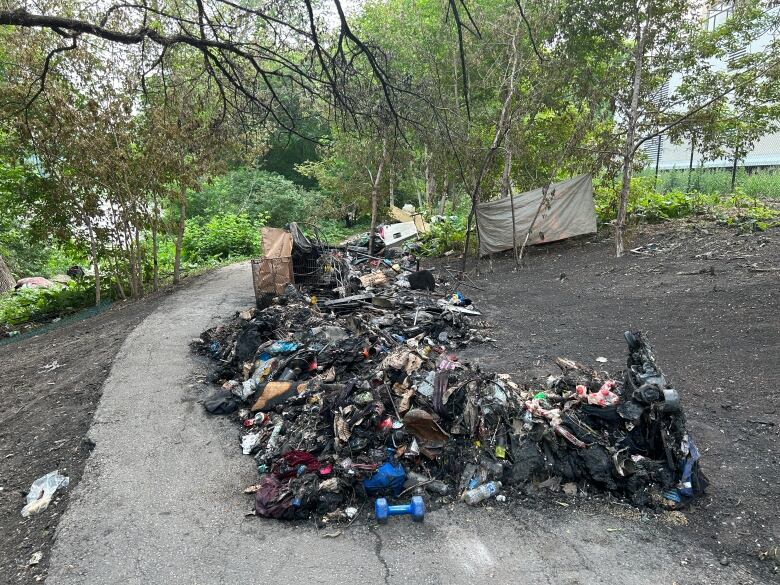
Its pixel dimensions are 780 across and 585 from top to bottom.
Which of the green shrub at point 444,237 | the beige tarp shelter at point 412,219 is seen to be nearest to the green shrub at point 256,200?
the beige tarp shelter at point 412,219

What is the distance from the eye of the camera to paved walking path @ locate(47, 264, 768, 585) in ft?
9.61

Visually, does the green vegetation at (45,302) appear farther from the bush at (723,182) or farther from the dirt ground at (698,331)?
the bush at (723,182)

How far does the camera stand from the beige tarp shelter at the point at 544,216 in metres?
12.5

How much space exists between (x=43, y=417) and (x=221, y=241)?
14192 mm

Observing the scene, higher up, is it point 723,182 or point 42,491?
point 723,182

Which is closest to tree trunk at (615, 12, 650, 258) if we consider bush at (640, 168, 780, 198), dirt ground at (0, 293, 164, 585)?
bush at (640, 168, 780, 198)

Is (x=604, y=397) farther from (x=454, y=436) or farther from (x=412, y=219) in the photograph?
(x=412, y=219)

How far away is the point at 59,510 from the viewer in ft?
12.1

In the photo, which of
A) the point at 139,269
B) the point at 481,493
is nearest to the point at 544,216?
the point at 139,269

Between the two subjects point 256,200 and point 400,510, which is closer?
point 400,510

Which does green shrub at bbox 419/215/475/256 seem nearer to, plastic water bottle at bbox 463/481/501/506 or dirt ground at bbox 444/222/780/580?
dirt ground at bbox 444/222/780/580

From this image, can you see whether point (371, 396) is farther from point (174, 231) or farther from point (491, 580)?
point (174, 231)

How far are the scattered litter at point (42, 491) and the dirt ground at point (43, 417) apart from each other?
5cm

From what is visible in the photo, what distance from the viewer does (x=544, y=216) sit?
41.7ft
